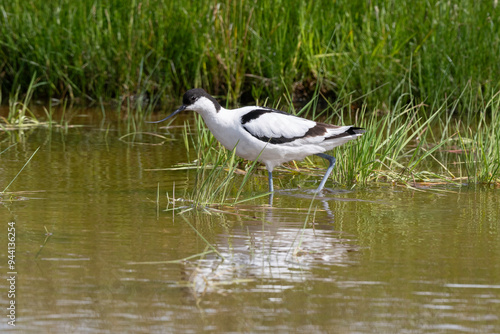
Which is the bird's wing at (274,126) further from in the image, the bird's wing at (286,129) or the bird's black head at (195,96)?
the bird's black head at (195,96)

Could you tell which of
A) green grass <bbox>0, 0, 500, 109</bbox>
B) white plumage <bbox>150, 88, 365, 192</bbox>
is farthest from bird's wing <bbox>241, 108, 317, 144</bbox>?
green grass <bbox>0, 0, 500, 109</bbox>

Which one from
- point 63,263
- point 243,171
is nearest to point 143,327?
point 63,263

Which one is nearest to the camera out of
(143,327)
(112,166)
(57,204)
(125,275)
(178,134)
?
(143,327)

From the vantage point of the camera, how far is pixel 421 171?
6309mm

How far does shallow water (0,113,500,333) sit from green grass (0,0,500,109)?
3359 millimetres

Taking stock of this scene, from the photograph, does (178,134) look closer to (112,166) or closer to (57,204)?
(112,166)

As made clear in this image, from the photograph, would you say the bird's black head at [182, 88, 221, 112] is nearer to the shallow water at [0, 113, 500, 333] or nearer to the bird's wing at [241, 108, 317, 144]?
the bird's wing at [241, 108, 317, 144]

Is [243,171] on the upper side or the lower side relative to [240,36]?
lower

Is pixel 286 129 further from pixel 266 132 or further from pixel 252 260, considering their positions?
pixel 252 260

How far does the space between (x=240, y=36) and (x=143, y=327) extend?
6.66 meters

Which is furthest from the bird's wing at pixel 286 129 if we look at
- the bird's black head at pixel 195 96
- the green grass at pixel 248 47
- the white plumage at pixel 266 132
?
the green grass at pixel 248 47

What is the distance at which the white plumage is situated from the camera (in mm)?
5699

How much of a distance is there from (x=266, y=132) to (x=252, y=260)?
5.82ft

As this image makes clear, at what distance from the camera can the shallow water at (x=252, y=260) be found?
330cm
